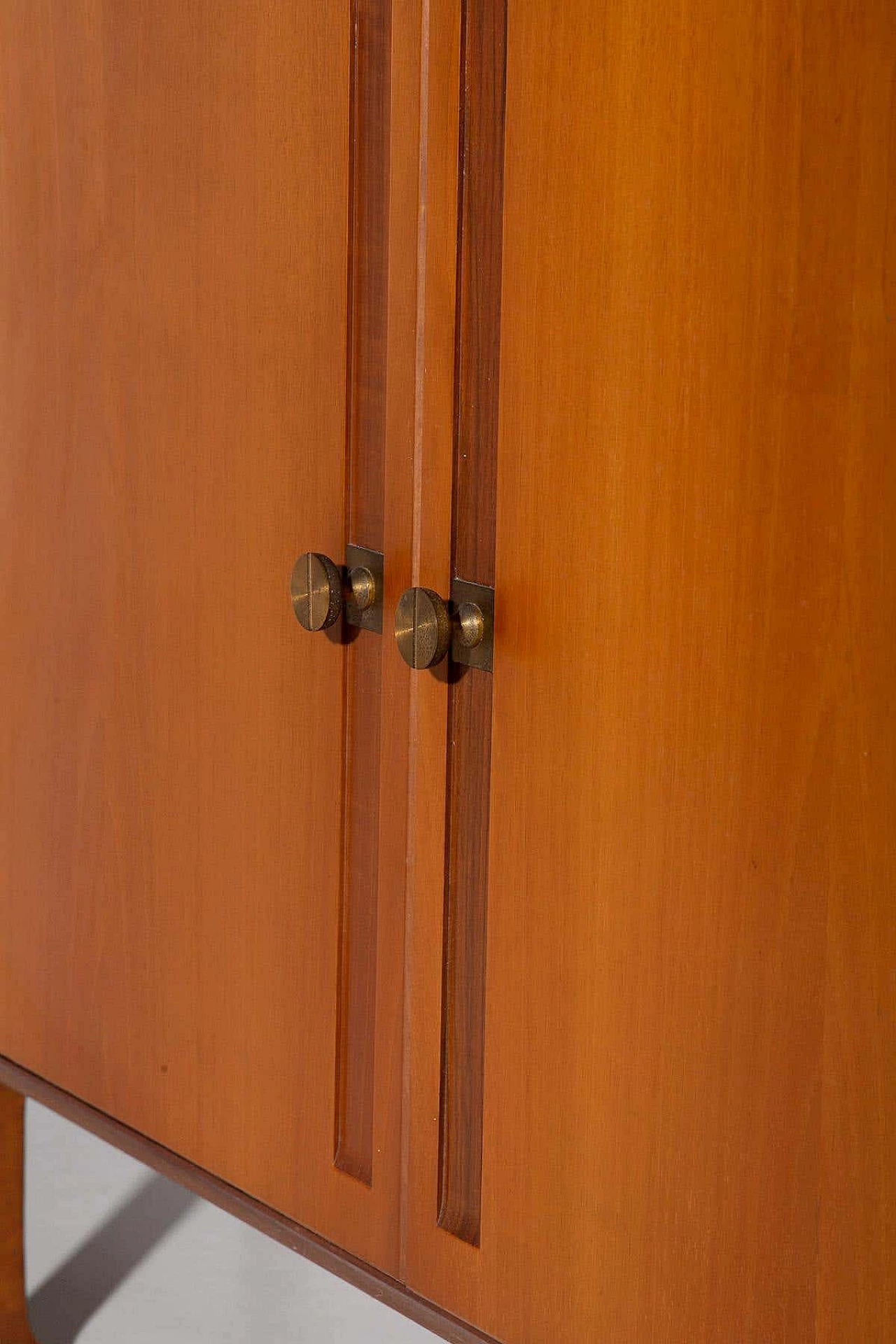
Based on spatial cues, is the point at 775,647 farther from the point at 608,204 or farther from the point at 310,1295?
the point at 310,1295

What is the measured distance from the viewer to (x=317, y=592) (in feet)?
2.44

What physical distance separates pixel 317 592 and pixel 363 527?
39mm

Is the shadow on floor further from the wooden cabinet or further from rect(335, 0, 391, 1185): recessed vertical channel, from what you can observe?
rect(335, 0, 391, 1185): recessed vertical channel

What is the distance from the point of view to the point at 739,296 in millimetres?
582

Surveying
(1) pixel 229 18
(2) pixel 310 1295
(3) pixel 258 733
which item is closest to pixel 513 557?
(3) pixel 258 733

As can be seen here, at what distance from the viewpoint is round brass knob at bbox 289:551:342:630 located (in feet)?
2.44

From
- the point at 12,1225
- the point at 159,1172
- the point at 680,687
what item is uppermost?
the point at 680,687

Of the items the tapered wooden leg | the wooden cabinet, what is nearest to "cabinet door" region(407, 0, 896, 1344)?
the wooden cabinet

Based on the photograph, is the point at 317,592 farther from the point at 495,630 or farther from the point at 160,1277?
the point at 160,1277

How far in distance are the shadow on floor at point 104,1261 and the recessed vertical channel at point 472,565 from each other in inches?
27.4

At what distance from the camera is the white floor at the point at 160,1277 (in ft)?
4.27

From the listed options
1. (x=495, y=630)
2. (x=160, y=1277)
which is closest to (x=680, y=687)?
(x=495, y=630)

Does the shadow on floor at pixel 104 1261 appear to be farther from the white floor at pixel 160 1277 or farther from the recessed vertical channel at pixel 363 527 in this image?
the recessed vertical channel at pixel 363 527

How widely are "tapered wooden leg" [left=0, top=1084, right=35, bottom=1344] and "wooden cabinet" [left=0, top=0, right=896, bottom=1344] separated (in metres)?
0.26
